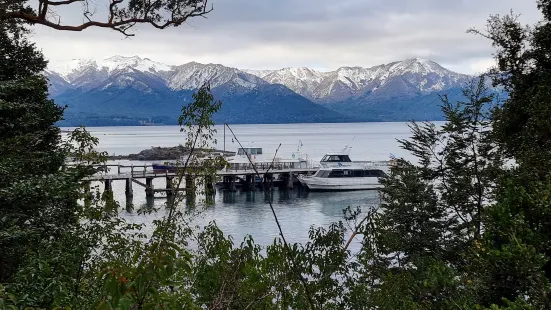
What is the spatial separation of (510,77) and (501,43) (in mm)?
893

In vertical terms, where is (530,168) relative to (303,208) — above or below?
above

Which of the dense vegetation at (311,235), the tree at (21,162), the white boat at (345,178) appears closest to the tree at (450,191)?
the dense vegetation at (311,235)

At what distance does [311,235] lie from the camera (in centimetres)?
793

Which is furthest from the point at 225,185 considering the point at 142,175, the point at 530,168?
the point at 530,168

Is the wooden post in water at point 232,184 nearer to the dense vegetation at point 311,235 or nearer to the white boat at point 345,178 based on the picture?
the white boat at point 345,178

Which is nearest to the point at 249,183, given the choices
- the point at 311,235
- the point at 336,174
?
the point at 336,174

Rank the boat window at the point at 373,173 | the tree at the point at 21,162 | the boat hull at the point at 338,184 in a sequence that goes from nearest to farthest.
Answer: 1. the tree at the point at 21,162
2. the boat hull at the point at 338,184
3. the boat window at the point at 373,173

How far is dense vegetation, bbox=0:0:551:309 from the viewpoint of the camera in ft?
16.4

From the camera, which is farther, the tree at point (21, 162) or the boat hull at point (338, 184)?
the boat hull at point (338, 184)

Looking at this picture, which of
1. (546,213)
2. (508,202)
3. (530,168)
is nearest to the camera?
(546,213)

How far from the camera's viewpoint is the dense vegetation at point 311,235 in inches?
197

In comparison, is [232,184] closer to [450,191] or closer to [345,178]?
[345,178]

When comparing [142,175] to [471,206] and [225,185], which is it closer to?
[225,185]

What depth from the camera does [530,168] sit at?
27.8ft
